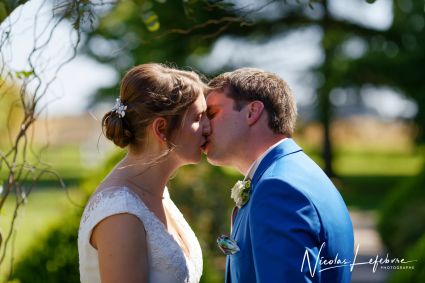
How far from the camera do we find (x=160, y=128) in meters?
3.15

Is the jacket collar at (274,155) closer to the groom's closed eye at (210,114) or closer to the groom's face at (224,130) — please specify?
the groom's face at (224,130)

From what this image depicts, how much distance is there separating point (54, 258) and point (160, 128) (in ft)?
9.38

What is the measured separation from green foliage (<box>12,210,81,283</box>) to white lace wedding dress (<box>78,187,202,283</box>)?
8.20 feet

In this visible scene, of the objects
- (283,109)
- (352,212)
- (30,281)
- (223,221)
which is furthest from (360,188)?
(283,109)

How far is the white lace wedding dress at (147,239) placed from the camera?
296 centimetres

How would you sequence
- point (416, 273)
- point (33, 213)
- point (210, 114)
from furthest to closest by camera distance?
point (33, 213)
point (416, 273)
point (210, 114)

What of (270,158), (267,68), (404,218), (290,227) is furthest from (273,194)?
(267,68)

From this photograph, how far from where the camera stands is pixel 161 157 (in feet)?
10.5

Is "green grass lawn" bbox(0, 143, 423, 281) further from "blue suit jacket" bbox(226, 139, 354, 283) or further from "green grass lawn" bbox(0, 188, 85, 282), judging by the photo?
"blue suit jacket" bbox(226, 139, 354, 283)

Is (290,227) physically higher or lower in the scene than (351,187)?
higher

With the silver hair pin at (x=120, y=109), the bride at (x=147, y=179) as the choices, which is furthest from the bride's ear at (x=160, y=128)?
the silver hair pin at (x=120, y=109)

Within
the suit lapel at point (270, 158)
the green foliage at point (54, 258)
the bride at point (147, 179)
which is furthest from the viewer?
the green foliage at point (54, 258)

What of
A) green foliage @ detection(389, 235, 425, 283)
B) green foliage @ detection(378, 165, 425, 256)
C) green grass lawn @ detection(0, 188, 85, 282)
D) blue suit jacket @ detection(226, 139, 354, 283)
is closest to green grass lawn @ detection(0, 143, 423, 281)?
green grass lawn @ detection(0, 188, 85, 282)

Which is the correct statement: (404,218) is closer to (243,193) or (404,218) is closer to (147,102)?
(243,193)
